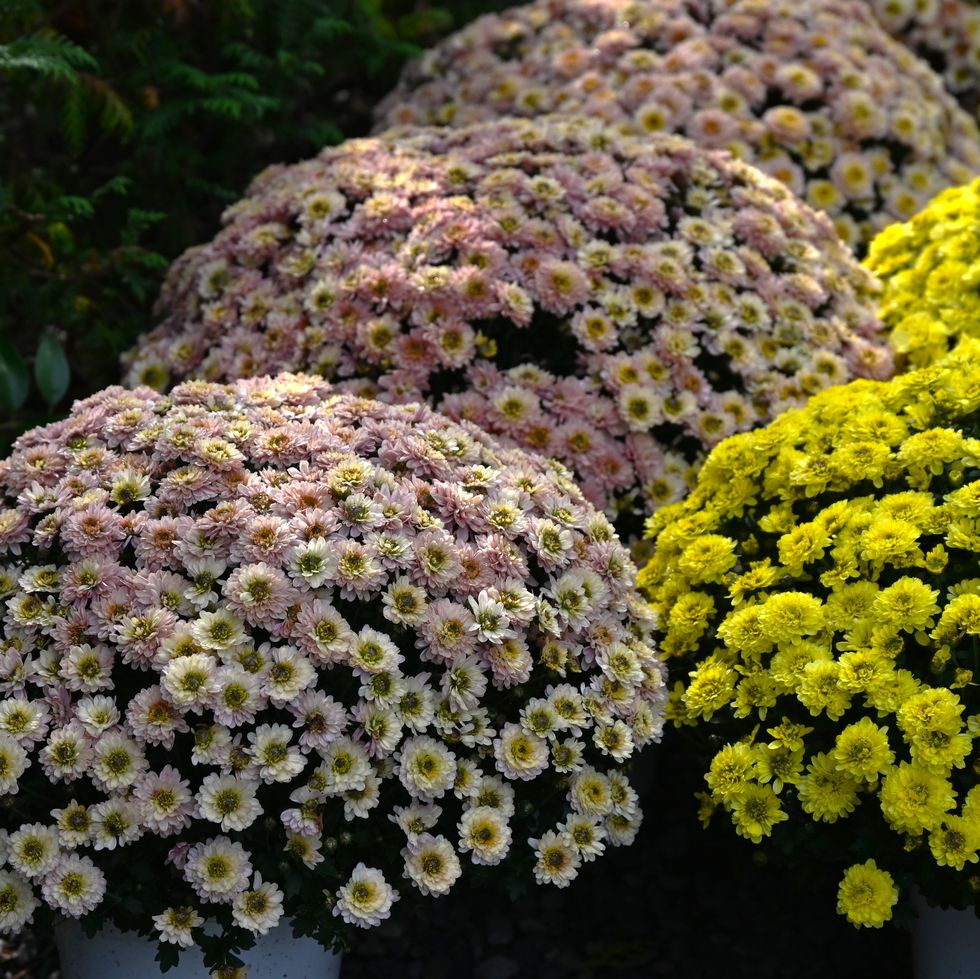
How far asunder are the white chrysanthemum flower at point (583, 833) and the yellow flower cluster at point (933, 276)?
183 centimetres

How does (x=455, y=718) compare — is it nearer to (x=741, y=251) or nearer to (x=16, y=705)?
(x=16, y=705)

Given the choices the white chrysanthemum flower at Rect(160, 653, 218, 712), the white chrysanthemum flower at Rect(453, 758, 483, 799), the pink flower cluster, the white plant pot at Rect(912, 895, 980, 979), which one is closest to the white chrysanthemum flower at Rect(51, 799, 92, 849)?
the white chrysanthemum flower at Rect(160, 653, 218, 712)

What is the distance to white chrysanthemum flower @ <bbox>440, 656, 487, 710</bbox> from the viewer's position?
7.75ft

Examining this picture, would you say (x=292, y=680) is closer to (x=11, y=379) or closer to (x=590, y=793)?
(x=590, y=793)

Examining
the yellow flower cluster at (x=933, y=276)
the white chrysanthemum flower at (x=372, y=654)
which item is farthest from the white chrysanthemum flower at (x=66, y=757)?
the yellow flower cluster at (x=933, y=276)

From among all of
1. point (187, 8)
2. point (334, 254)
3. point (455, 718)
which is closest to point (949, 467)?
point (455, 718)

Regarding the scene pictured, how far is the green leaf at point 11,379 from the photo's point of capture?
3.63m

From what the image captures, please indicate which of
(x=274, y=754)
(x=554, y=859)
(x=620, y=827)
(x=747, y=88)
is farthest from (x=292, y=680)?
(x=747, y=88)

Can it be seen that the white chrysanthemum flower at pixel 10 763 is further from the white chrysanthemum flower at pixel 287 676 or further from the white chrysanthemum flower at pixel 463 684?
the white chrysanthemum flower at pixel 463 684

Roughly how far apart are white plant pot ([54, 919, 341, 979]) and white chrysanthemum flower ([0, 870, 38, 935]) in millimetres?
250

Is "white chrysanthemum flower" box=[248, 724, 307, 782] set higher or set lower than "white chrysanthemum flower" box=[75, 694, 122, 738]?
higher

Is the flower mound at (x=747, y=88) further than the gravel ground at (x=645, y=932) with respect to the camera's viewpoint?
Yes

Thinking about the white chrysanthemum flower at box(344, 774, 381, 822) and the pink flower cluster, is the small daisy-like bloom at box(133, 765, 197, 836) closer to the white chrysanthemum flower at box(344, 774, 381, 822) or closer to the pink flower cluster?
the white chrysanthemum flower at box(344, 774, 381, 822)

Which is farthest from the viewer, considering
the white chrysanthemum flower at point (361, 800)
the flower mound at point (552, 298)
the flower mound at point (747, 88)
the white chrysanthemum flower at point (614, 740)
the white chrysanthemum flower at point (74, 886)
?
the flower mound at point (747, 88)
